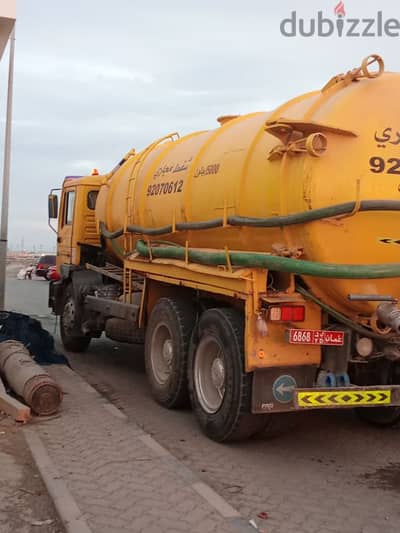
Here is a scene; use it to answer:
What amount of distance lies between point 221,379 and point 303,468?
3.46 feet

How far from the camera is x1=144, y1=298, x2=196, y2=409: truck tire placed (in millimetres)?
6496

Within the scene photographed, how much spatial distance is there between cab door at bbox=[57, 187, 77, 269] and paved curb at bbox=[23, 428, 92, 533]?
5935 mm

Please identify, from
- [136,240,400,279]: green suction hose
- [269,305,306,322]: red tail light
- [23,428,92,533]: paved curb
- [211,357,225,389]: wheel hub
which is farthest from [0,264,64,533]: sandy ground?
[136,240,400,279]: green suction hose


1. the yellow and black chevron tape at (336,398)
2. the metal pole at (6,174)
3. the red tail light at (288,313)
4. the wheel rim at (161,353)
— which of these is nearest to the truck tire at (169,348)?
the wheel rim at (161,353)

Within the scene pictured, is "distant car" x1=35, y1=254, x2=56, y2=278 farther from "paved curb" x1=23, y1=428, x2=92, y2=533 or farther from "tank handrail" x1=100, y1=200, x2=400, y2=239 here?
"paved curb" x1=23, y1=428, x2=92, y2=533

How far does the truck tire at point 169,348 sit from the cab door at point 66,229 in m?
4.03

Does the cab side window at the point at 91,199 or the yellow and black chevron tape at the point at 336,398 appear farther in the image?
the cab side window at the point at 91,199

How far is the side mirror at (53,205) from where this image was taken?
11.6 meters

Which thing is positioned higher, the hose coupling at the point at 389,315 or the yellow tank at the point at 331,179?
the yellow tank at the point at 331,179

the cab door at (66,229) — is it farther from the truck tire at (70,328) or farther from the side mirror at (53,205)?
the truck tire at (70,328)

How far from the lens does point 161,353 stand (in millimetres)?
7180

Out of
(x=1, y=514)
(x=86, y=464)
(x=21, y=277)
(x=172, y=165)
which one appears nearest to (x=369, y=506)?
(x=86, y=464)

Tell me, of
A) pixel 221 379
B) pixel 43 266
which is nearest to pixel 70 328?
pixel 221 379

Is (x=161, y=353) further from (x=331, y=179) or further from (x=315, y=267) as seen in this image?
(x=331, y=179)
